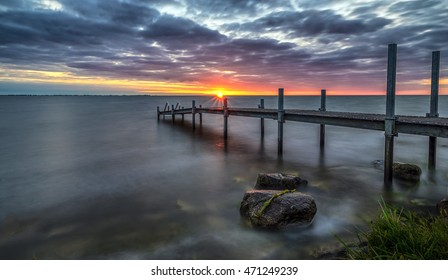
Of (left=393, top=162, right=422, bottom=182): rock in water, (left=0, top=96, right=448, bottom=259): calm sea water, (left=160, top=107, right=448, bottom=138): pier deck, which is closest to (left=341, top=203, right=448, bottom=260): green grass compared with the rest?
(left=0, top=96, right=448, bottom=259): calm sea water

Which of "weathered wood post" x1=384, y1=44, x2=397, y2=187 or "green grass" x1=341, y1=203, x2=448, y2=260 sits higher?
"weathered wood post" x1=384, y1=44, x2=397, y2=187

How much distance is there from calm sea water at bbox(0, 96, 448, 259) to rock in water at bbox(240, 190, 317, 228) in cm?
25

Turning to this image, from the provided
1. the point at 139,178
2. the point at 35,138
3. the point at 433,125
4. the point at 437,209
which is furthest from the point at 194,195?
the point at 35,138

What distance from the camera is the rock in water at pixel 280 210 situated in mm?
6832

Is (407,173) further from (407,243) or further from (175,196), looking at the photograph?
(175,196)

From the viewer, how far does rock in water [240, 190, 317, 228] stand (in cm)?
683

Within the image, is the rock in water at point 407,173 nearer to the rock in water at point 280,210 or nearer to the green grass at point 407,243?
the rock in water at point 280,210

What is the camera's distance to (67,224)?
24.4ft

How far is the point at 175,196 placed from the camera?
9.54m

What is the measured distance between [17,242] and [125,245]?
8.21 ft

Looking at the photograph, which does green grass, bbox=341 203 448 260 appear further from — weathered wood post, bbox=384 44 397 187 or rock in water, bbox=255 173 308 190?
weathered wood post, bbox=384 44 397 187
